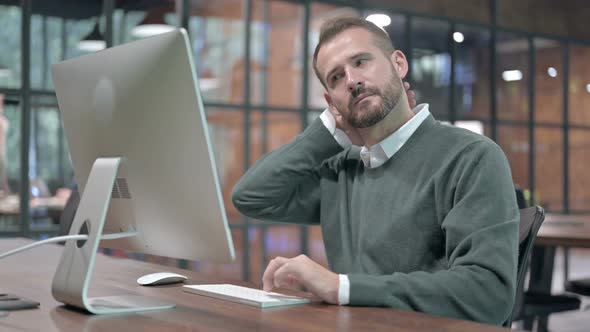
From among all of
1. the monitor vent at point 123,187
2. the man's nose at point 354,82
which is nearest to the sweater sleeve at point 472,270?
the man's nose at point 354,82

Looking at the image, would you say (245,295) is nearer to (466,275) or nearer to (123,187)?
(123,187)

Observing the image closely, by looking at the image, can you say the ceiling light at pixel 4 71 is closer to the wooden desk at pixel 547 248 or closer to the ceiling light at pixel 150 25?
the ceiling light at pixel 150 25

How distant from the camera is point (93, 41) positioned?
4.82 metres

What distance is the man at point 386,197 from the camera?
141cm

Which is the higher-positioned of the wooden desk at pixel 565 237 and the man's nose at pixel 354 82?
the man's nose at pixel 354 82

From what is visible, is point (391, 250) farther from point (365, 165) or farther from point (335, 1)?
point (335, 1)

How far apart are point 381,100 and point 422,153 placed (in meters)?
0.16

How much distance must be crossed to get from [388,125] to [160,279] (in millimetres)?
651

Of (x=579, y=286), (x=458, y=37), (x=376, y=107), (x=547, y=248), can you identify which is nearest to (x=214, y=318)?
(x=376, y=107)

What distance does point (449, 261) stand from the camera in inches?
58.8

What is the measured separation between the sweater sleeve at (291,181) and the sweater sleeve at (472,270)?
53cm

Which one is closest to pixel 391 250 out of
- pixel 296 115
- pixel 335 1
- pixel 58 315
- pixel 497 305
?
pixel 497 305

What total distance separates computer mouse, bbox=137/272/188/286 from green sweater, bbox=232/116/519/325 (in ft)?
1.16

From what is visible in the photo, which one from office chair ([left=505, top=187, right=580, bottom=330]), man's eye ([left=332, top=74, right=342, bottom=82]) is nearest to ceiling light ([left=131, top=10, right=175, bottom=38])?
office chair ([left=505, top=187, right=580, bottom=330])
